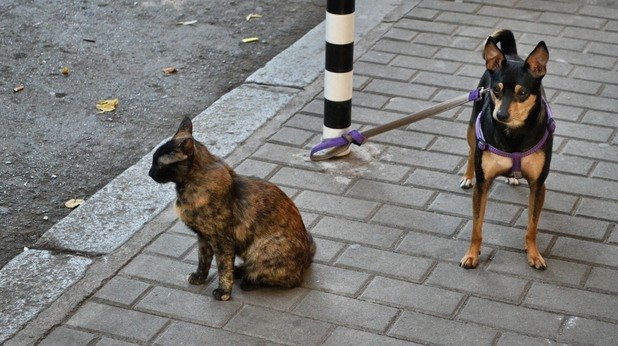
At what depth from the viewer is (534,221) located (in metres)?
5.38

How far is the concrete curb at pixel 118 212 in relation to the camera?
17.2 feet

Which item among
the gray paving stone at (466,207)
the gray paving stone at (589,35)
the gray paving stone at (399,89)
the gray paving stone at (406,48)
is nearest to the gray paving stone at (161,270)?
the gray paving stone at (466,207)

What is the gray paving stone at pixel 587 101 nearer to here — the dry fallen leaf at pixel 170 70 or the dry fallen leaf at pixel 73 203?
the dry fallen leaf at pixel 170 70

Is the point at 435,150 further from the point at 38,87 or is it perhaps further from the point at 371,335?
the point at 38,87

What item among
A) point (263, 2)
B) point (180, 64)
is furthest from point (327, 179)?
point (263, 2)

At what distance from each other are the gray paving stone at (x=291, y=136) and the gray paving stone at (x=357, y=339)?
2.18 m

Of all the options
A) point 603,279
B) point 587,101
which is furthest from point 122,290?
point 587,101

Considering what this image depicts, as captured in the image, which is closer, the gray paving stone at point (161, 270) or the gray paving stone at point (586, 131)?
the gray paving stone at point (161, 270)

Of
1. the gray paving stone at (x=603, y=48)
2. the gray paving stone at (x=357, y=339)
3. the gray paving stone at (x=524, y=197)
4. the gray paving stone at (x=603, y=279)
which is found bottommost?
the gray paving stone at (x=603, y=48)

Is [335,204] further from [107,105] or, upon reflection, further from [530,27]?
[530,27]

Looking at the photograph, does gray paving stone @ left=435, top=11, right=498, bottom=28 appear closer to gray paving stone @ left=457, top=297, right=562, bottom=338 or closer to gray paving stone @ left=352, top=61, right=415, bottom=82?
A: gray paving stone @ left=352, top=61, right=415, bottom=82

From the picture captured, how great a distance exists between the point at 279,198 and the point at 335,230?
649 mm

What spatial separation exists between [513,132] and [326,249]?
48.0 inches

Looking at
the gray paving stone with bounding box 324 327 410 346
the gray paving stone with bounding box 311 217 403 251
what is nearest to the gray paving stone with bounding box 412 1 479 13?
the gray paving stone with bounding box 311 217 403 251
